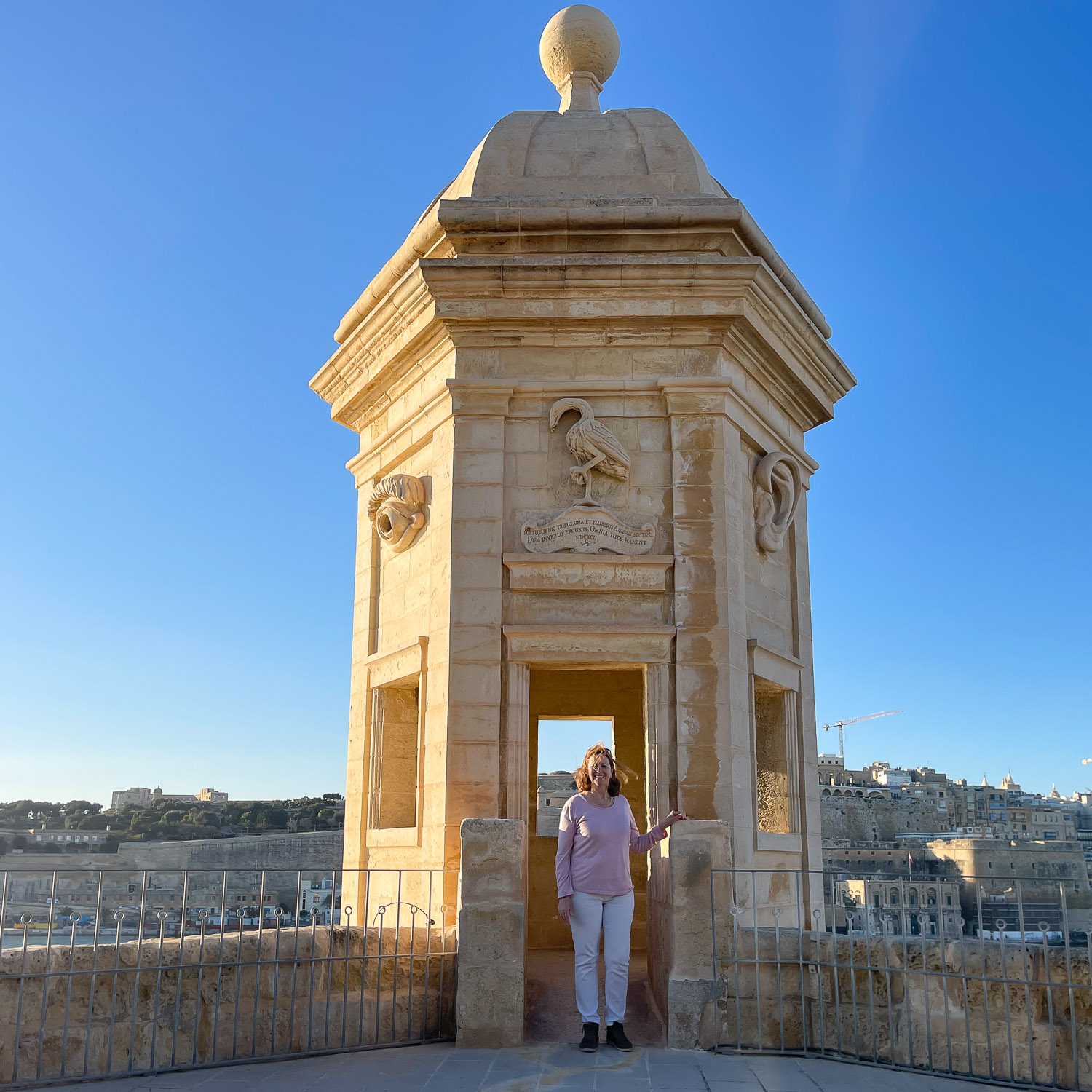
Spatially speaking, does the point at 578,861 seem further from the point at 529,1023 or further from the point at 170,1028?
the point at 170,1028

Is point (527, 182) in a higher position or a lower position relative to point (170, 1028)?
higher

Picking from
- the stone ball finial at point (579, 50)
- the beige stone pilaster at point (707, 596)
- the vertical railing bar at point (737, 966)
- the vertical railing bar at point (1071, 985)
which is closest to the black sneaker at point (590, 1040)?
the vertical railing bar at point (737, 966)

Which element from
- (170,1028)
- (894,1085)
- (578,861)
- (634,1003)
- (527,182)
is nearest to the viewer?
(894,1085)

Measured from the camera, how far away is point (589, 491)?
853cm

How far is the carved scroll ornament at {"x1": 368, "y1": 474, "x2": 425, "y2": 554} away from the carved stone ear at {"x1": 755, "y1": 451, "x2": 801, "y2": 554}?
9.09 ft

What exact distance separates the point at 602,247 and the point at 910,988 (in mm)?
5624

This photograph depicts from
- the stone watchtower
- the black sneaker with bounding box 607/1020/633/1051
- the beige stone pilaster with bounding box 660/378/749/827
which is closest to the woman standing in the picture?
the black sneaker with bounding box 607/1020/633/1051

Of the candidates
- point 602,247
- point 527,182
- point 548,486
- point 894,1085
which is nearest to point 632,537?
point 548,486

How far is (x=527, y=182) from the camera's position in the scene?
941 cm

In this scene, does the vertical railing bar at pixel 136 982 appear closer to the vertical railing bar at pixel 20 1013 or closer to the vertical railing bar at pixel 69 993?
the vertical railing bar at pixel 69 993

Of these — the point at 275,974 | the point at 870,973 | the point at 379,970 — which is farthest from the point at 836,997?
the point at 275,974

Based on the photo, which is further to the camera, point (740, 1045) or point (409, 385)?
point (409, 385)

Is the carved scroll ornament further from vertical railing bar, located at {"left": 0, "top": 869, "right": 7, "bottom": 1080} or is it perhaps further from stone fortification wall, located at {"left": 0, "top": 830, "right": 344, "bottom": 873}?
stone fortification wall, located at {"left": 0, "top": 830, "right": 344, "bottom": 873}

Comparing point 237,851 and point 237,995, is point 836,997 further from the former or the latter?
point 237,851
